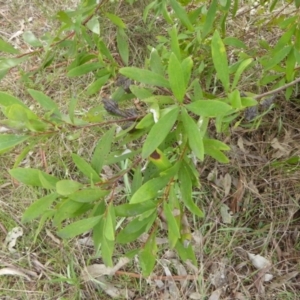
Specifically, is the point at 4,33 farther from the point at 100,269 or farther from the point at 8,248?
the point at 100,269

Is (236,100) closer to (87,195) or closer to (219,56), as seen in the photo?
(219,56)

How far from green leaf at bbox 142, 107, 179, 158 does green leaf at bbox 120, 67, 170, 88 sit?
0.31 feet

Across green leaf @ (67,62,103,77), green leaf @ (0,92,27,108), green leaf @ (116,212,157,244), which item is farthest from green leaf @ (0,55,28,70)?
green leaf @ (116,212,157,244)

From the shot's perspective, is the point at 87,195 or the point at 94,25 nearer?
the point at 87,195

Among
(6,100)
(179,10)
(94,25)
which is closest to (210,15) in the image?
(179,10)

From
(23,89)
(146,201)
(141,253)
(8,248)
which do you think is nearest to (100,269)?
(8,248)

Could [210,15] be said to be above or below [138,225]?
above

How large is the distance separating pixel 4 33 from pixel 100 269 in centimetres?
164

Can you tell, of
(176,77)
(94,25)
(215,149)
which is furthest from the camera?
(94,25)

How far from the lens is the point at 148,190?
3.30ft

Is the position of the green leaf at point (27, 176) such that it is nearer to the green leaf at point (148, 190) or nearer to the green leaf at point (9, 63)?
the green leaf at point (148, 190)

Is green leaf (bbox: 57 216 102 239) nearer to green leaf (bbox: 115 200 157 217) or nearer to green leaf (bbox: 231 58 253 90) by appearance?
green leaf (bbox: 115 200 157 217)

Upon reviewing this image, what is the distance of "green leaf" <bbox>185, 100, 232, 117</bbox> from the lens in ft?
2.90

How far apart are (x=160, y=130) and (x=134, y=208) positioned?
28 centimetres
